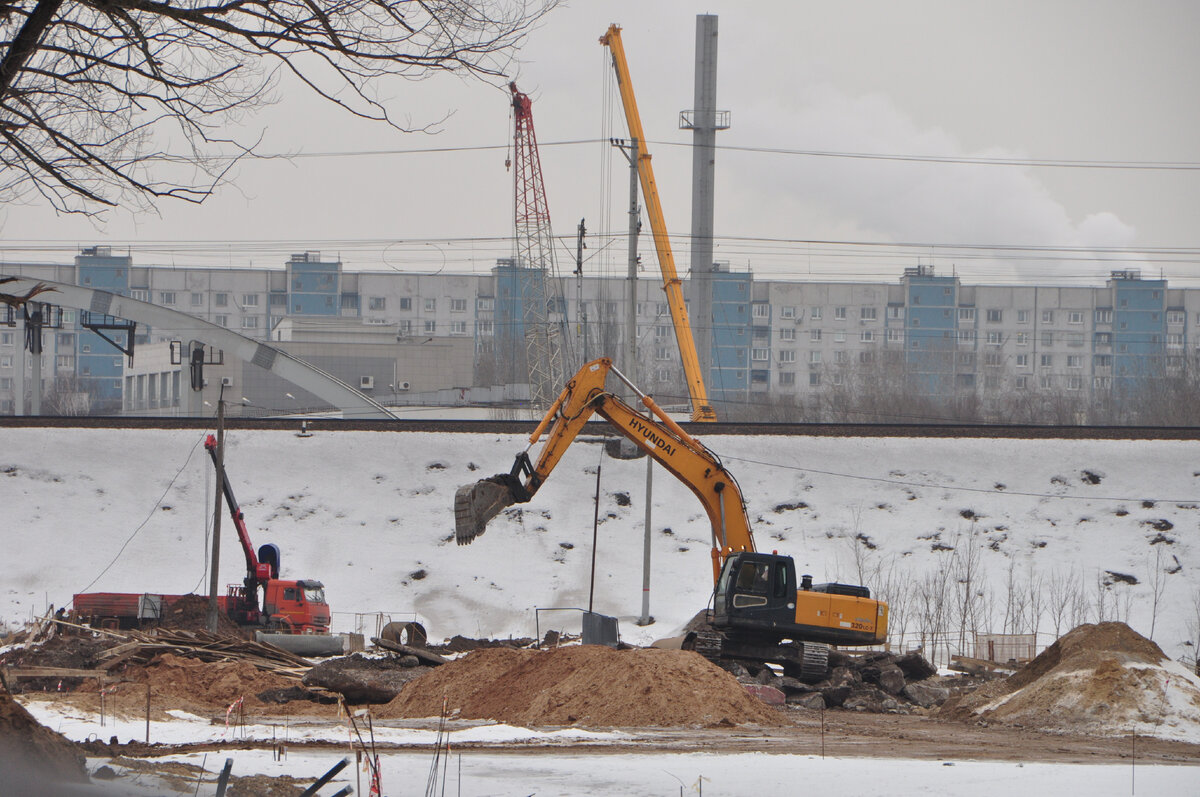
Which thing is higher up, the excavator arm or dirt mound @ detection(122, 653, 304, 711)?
the excavator arm

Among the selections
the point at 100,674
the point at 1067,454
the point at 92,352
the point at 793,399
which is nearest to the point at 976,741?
the point at 100,674

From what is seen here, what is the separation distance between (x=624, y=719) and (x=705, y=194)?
3841 centimetres

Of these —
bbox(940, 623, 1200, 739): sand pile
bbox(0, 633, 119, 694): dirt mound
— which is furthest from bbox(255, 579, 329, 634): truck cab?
bbox(940, 623, 1200, 739): sand pile

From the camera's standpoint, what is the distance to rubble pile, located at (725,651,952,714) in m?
22.6

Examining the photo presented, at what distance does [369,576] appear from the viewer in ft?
123

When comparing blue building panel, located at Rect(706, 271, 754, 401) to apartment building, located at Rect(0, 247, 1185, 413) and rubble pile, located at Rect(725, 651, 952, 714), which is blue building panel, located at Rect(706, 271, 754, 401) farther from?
rubble pile, located at Rect(725, 651, 952, 714)

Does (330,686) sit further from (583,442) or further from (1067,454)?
(1067,454)

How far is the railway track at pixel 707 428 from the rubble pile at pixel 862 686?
19187 millimetres

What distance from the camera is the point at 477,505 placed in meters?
21.3

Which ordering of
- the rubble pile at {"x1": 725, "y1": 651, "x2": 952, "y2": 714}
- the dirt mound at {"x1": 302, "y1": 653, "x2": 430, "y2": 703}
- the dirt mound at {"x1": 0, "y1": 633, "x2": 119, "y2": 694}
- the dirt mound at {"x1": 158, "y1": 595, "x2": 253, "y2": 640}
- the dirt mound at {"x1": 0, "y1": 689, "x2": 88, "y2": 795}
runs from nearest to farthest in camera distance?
the dirt mound at {"x1": 0, "y1": 689, "x2": 88, "y2": 795}
the dirt mound at {"x1": 302, "y1": 653, "x2": 430, "y2": 703}
the dirt mound at {"x1": 0, "y1": 633, "x2": 119, "y2": 694}
the rubble pile at {"x1": 725, "y1": 651, "x2": 952, "y2": 714}
the dirt mound at {"x1": 158, "y1": 595, "x2": 253, "y2": 640}

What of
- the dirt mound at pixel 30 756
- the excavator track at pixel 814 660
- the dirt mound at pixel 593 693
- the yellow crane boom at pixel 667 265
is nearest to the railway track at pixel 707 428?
the yellow crane boom at pixel 667 265

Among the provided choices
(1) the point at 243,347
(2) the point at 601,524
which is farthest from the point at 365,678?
(1) the point at 243,347

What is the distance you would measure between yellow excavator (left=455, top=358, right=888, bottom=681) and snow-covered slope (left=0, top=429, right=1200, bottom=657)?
851 centimetres

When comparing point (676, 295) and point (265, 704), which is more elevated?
point (676, 295)
